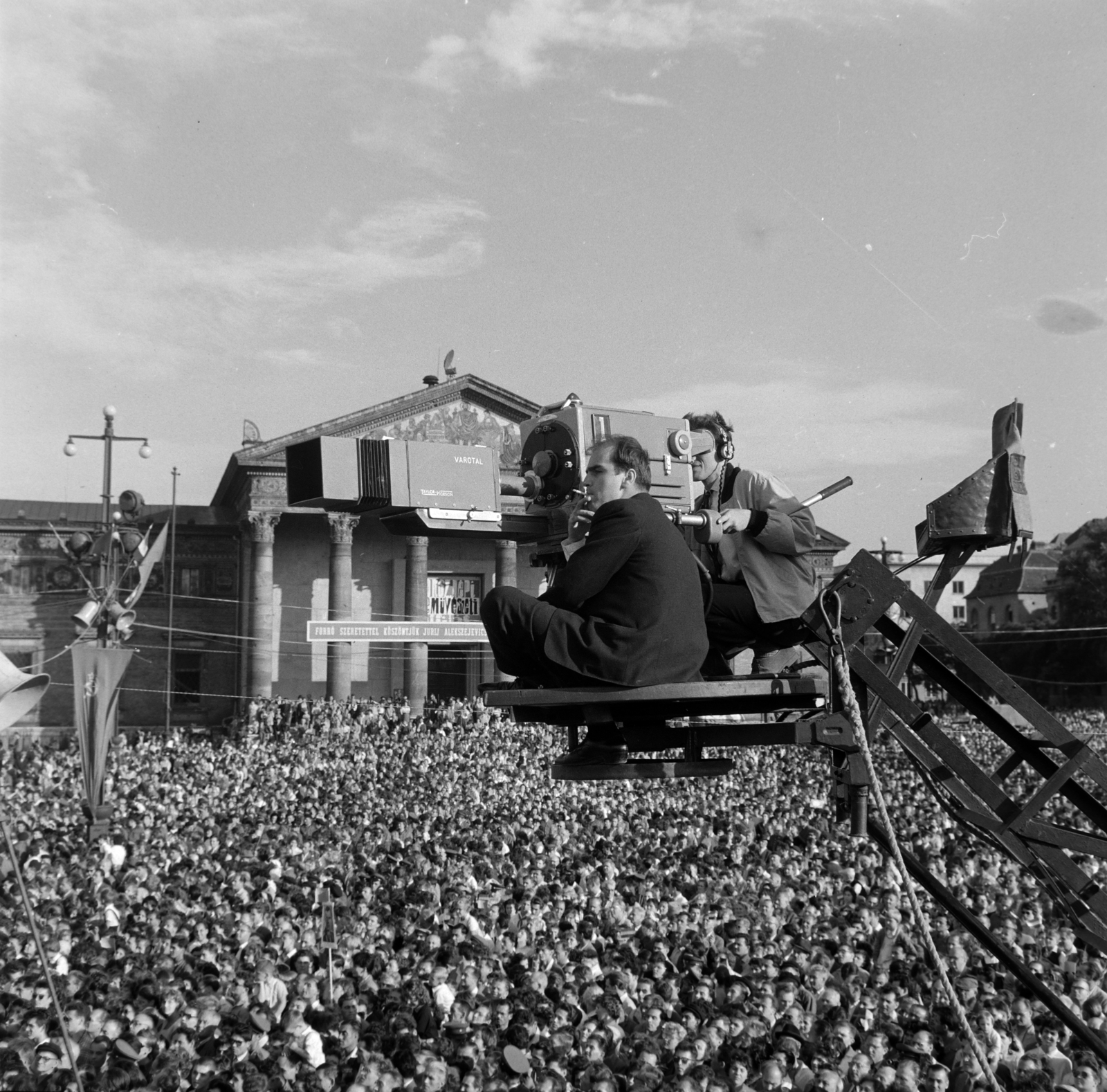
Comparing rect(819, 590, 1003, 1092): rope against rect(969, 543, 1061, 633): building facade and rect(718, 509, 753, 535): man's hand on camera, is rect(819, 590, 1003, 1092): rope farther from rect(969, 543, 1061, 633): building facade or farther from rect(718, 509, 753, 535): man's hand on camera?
rect(969, 543, 1061, 633): building facade

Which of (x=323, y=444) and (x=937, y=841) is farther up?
(x=323, y=444)

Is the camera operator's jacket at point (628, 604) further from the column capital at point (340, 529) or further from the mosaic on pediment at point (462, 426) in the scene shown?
the column capital at point (340, 529)

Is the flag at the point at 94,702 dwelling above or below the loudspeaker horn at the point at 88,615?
below

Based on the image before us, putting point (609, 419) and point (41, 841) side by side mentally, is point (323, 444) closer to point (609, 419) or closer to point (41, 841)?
point (609, 419)

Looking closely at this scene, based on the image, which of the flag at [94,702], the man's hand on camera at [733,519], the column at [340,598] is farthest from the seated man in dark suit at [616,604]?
the column at [340,598]

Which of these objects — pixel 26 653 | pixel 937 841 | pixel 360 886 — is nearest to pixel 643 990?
pixel 360 886

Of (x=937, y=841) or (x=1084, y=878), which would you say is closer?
(x=1084, y=878)
